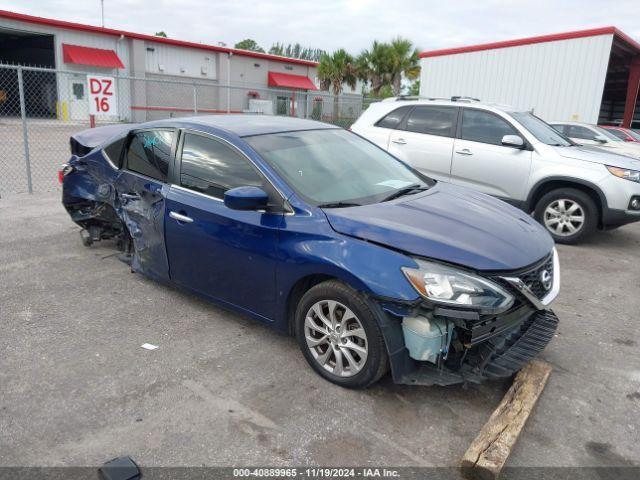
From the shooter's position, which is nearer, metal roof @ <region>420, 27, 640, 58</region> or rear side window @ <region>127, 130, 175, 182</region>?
rear side window @ <region>127, 130, 175, 182</region>

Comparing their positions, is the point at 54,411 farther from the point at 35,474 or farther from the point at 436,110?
the point at 436,110

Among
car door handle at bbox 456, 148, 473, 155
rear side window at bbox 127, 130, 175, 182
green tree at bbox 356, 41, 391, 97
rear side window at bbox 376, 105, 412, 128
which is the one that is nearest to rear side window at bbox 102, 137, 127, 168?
rear side window at bbox 127, 130, 175, 182

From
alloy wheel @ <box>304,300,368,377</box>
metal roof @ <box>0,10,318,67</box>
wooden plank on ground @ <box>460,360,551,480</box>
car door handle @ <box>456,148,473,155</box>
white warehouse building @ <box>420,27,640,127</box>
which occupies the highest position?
metal roof @ <box>0,10,318,67</box>

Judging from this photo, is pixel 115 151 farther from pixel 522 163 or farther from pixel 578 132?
pixel 578 132

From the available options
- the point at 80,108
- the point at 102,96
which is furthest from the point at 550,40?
the point at 80,108

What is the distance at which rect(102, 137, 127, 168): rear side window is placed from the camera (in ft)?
15.7

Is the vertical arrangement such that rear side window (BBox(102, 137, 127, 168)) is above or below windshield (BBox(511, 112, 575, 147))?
below

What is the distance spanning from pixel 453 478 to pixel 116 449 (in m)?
1.68

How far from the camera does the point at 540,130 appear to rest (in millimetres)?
7270

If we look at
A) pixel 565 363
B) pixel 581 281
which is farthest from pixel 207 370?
pixel 581 281

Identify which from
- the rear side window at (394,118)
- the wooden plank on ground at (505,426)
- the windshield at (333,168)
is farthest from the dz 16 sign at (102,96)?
the wooden plank on ground at (505,426)

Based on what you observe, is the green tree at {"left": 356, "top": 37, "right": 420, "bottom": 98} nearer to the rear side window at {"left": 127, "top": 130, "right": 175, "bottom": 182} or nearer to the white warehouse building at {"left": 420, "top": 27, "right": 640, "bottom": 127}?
the white warehouse building at {"left": 420, "top": 27, "right": 640, "bottom": 127}

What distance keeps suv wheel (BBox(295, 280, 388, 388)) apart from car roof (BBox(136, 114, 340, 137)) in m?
1.46

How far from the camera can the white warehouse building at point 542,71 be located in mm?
16391
